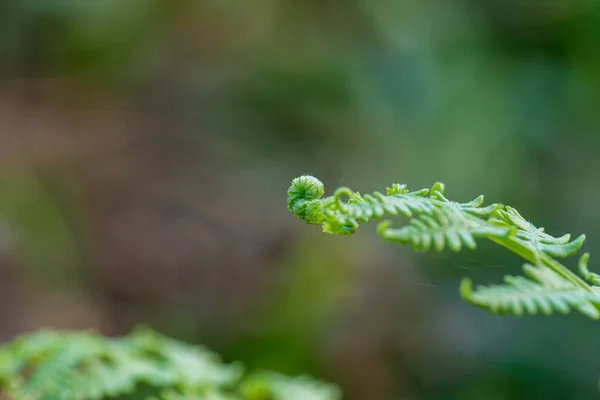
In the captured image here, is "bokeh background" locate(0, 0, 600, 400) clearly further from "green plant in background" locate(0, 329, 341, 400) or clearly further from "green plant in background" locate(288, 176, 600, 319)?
"green plant in background" locate(288, 176, 600, 319)

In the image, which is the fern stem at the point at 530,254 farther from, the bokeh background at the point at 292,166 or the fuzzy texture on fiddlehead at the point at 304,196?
the bokeh background at the point at 292,166

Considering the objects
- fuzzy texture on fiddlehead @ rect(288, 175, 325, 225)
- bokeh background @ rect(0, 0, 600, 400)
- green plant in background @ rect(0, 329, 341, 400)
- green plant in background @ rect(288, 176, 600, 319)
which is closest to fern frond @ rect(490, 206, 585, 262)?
green plant in background @ rect(288, 176, 600, 319)

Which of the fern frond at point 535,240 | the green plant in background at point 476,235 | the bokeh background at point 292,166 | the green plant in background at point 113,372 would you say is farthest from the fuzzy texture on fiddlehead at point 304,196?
the bokeh background at point 292,166

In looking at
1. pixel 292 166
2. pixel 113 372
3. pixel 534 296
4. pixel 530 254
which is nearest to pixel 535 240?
pixel 530 254

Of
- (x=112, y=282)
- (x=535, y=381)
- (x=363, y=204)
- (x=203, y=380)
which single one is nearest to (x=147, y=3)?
(x=112, y=282)

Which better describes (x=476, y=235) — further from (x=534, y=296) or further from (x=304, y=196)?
(x=304, y=196)

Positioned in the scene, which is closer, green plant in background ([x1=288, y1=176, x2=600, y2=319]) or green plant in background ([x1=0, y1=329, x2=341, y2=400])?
green plant in background ([x1=288, y1=176, x2=600, y2=319])
